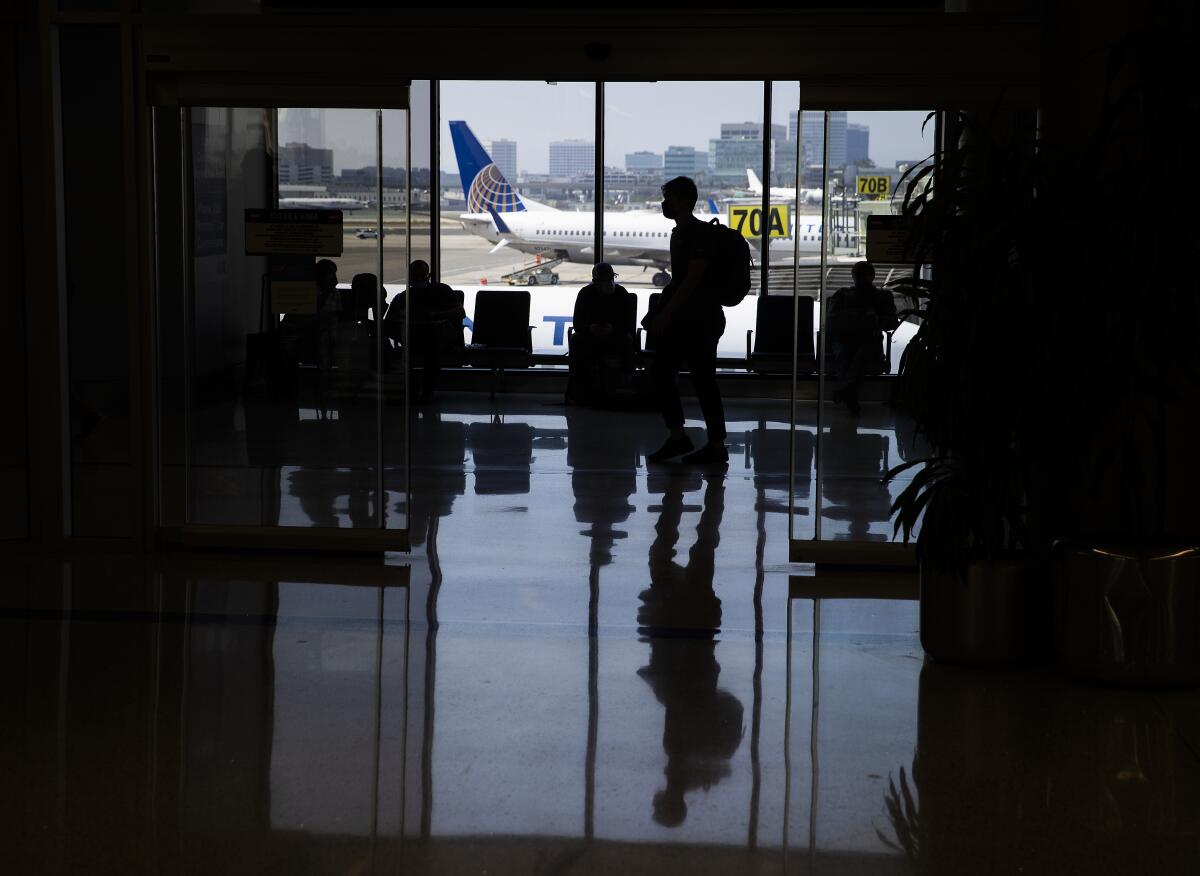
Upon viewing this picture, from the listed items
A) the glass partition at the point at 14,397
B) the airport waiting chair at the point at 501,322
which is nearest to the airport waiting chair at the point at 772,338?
the airport waiting chair at the point at 501,322

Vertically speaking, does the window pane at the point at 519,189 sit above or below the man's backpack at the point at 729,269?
above

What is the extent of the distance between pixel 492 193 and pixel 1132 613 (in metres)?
13.1

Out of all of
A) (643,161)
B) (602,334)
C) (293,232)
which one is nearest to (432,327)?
(602,334)

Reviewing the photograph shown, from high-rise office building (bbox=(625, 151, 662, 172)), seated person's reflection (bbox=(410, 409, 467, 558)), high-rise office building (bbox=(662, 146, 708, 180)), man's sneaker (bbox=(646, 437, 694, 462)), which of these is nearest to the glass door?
seated person's reflection (bbox=(410, 409, 467, 558))

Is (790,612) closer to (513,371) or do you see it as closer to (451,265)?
(513,371)

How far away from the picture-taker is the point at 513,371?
12.8 metres

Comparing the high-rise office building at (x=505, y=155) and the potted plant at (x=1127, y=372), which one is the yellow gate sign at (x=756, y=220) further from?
the potted plant at (x=1127, y=372)

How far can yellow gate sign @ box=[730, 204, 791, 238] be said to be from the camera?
44.3 ft

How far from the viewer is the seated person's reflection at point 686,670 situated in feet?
11.1

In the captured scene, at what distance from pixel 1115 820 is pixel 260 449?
13.3ft

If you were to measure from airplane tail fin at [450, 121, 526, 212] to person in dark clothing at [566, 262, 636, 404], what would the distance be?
11.6 feet

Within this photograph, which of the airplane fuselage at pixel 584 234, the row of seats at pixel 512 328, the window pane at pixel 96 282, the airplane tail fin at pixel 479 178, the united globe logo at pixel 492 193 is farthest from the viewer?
the united globe logo at pixel 492 193

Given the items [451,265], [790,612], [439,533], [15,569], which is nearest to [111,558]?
[15,569]

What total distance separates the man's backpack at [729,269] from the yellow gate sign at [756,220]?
550cm
